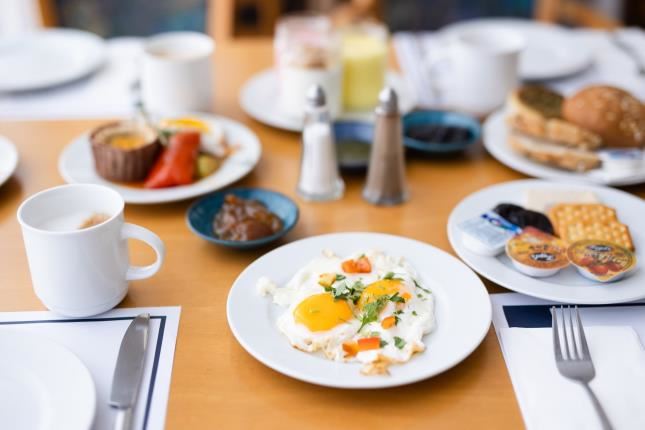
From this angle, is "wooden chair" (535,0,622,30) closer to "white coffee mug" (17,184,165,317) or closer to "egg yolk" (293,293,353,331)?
"egg yolk" (293,293,353,331)

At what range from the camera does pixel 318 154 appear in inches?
56.9

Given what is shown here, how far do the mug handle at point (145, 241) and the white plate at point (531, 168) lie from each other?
84 cm

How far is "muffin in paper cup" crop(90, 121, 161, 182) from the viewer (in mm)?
1435

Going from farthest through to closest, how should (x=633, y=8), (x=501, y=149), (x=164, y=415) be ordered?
(x=633, y=8)
(x=501, y=149)
(x=164, y=415)

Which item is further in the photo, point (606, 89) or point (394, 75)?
point (394, 75)

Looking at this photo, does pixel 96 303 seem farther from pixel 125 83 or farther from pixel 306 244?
pixel 125 83

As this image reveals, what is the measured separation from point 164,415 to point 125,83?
137cm

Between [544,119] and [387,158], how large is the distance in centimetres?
47

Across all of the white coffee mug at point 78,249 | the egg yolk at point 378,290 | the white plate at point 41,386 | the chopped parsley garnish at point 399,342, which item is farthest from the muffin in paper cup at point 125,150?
the chopped parsley garnish at point 399,342

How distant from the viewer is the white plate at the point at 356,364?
3.01 ft

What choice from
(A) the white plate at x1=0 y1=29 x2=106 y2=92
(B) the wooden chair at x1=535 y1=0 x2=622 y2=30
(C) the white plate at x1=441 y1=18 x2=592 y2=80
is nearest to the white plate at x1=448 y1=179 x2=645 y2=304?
(C) the white plate at x1=441 y1=18 x2=592 y2=80

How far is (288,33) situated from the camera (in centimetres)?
187

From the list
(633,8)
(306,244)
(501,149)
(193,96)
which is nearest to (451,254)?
(306,244)

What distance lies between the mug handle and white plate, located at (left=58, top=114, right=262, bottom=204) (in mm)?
286
